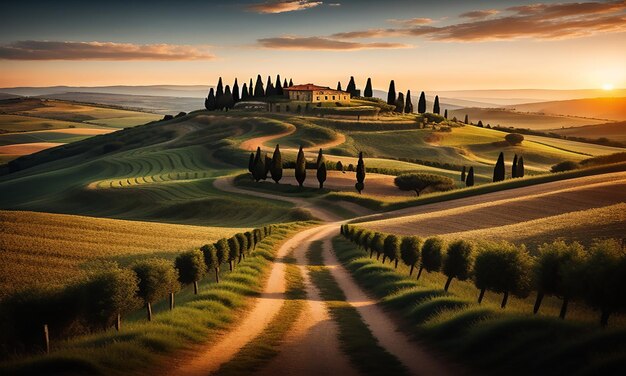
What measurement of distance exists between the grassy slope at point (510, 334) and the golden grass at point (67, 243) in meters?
18.4

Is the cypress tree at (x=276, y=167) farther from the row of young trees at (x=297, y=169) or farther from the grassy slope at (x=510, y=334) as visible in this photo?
the grassy slope at (x=510, y=334)

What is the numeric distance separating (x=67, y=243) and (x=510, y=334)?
33.8 m

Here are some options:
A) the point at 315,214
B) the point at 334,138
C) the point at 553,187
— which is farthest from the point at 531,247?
the point at 334,138

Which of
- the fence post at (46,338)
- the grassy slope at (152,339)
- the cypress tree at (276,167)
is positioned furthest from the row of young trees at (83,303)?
the cypress tree at (276,167)

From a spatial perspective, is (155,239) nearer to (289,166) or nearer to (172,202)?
(172,202)

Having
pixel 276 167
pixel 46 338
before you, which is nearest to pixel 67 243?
pixel 46 338

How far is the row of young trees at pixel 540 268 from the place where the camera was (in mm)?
19656

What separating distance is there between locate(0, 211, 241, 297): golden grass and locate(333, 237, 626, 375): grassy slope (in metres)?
18.4

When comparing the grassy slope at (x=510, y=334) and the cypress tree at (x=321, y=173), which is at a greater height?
the grassy slope at (x=510, y=334)

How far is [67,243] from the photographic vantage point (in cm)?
4131

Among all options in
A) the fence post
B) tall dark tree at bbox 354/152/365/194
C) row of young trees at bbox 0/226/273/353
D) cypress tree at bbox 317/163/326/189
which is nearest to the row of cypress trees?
tall dark tree at bbox 354/152/365/194

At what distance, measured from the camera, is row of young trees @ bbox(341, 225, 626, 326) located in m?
19.7

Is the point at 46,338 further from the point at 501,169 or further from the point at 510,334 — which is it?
the point at 501,169

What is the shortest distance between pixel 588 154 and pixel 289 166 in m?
112
